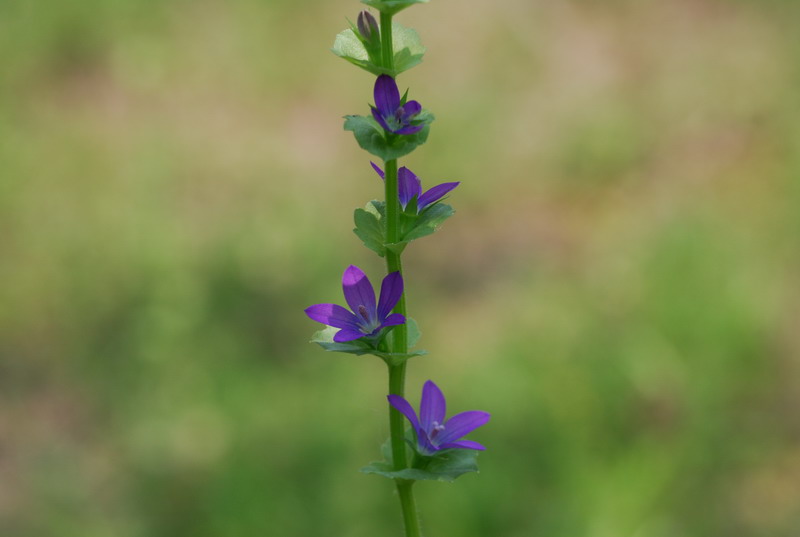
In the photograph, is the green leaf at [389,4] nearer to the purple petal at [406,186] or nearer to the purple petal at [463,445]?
the purple petal at [406,186]

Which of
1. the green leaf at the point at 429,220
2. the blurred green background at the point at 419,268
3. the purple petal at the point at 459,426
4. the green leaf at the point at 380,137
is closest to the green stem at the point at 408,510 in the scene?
the purple petal at the point at 459,426

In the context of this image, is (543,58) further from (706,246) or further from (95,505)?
(95,505)

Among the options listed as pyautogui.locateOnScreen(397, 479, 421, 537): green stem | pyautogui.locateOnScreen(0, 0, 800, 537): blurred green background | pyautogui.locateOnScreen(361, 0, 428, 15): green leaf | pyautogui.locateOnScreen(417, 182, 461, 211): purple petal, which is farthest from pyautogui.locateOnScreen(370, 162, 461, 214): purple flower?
pyautogui.locateOnScreen(0, 0, 800, 537): blurred green background

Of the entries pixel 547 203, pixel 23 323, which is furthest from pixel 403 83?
pixel 23 323

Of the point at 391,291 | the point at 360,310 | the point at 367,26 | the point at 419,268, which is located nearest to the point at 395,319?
the point at 391,291

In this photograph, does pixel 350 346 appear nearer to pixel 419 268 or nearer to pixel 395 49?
pixel 395 49

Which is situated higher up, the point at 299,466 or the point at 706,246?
the point at 706,246

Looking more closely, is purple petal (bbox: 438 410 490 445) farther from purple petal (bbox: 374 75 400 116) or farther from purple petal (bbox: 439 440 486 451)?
purple petal (bbox: 374 75 400 116)
